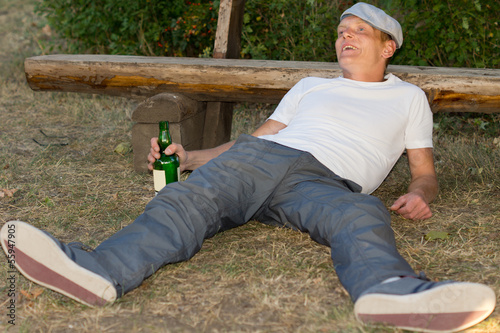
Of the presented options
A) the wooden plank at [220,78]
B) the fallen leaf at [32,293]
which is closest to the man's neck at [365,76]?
the wooden plank at [220,78]

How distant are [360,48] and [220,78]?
4.08 ft

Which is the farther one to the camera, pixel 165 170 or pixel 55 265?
pixel 165 170

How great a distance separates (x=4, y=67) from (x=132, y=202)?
4.95 metres

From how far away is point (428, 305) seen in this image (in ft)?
7.29

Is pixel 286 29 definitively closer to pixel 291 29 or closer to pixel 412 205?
pixel 291 29

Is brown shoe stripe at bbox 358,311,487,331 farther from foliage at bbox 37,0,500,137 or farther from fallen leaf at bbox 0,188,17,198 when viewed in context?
foliage at bbox 37,0,500,137

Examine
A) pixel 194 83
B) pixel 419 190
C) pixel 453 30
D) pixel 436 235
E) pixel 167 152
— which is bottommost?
pixel 436 235

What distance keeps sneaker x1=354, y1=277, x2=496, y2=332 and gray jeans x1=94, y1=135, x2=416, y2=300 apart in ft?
0.41

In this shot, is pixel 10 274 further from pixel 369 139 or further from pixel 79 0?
pixel 79 0

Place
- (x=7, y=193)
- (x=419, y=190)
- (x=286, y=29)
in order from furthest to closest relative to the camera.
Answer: (x=286, y=29) < (x=7, y=193) < (x=419, y=190)

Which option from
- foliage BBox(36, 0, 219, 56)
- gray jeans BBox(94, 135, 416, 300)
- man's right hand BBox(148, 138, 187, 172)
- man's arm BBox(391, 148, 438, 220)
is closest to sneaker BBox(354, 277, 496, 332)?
gray jeans BBox(94, 135, 416, 300)

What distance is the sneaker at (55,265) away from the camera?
7.98 feet

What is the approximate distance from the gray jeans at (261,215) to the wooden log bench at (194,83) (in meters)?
1.21

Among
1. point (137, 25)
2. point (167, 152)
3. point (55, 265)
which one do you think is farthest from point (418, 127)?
point (137, 25)
